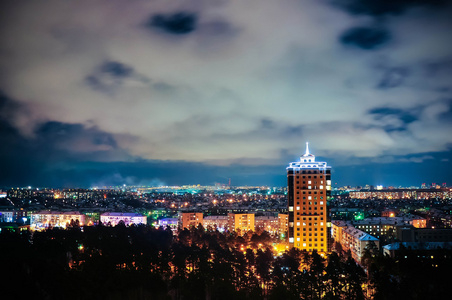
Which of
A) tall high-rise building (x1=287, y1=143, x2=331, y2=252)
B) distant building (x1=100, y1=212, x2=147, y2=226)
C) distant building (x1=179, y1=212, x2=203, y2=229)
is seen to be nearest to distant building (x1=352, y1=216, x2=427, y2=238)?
tall high-rise building (x1=287, y1=143, x2=331, y2=252)

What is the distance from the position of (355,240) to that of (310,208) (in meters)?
5.35

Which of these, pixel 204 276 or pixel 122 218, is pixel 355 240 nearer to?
pixel 204 276

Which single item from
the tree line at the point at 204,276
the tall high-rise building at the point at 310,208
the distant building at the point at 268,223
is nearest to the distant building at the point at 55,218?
the distant building at the point at 268,223

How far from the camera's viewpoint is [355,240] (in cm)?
3216

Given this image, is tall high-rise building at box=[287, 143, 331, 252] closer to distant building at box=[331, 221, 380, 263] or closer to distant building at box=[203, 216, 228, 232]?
distant building at box=[331, 221, 380, 263]

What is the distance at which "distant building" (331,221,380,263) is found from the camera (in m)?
30.2

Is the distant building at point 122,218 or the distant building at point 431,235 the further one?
the distant building at point 122,218

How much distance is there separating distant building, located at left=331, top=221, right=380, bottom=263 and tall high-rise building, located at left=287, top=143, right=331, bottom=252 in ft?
9.15

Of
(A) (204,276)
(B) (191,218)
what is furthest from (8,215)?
(A) (204,276)

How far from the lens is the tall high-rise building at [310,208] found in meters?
29.7

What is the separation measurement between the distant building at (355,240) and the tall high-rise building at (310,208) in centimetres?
279

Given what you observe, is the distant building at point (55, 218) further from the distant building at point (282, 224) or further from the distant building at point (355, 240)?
the distant building at point (355, 240)

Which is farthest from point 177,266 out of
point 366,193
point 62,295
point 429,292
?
point 366,193

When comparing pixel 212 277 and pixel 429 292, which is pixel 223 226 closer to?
pixel 212 277
